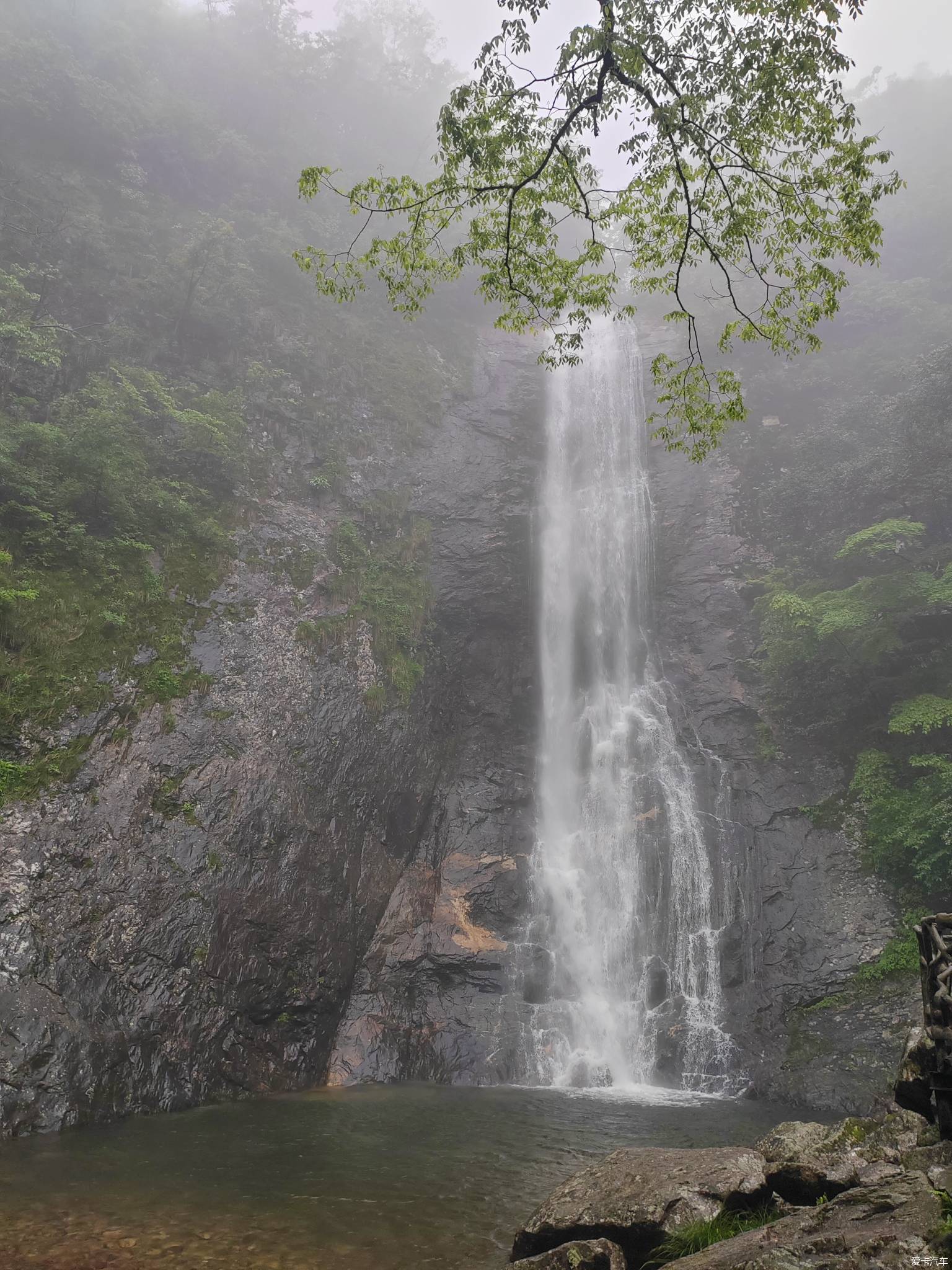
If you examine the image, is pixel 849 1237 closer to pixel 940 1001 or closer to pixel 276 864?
pixel 940 1001

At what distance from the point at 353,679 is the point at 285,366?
1100 centimetres

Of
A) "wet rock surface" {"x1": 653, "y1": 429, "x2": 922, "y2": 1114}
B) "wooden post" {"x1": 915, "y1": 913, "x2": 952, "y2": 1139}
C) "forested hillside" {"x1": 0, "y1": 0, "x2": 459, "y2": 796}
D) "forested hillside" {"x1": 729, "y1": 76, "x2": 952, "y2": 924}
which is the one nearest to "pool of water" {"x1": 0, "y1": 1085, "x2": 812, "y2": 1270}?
"wet rock surface" {"x1": 653, "y1": 429, "x2": 922, "y2": 1114}

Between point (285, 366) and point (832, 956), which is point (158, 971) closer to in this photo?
point (832, 956)

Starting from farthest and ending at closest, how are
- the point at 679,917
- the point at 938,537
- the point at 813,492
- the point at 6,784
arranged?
the point at 813,492 → the point at 938,537 → the point at 679,917 → the point at 6,784

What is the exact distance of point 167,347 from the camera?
813 inches

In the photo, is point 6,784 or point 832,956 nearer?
point 6,784

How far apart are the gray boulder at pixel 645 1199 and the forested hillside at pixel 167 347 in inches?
343

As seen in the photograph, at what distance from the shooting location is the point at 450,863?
16.2 metres

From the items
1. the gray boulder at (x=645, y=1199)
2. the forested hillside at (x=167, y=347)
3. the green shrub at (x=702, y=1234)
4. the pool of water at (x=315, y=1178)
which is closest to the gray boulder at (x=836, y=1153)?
the gray boulder at (x=645, y=1199)

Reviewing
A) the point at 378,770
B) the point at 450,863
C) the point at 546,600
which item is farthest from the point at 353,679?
the point at 546,600

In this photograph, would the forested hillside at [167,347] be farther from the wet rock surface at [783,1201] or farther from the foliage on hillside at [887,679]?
→ the foliage on hillside at [887,679]

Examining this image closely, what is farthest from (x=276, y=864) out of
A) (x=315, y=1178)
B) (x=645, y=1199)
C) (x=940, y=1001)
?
(x=940, y=1001)

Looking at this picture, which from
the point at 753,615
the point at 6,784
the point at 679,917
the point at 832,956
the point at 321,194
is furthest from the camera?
the point at 321,194

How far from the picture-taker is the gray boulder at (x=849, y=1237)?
312cm
